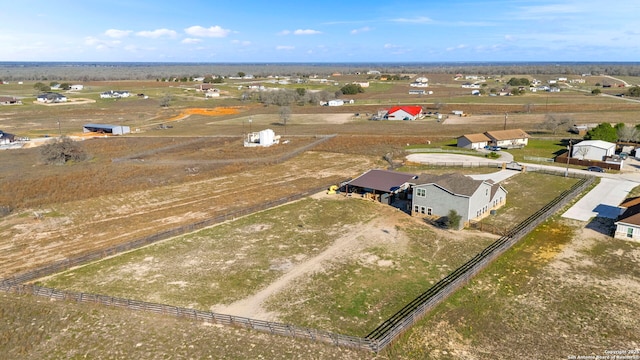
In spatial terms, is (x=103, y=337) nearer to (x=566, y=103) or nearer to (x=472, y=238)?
(x=472, y=238)

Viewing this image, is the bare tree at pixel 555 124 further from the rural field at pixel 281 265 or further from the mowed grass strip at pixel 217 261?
the mowed grass strip at pixel 217 261

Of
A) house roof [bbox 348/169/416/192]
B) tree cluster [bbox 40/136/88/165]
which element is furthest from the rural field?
tree cluster [bbox 40/136/88/165]

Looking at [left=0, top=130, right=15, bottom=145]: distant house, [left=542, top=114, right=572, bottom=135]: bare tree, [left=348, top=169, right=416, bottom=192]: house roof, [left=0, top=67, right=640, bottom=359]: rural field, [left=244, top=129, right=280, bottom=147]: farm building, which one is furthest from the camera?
[left=542, top=114, right=572, bottom=135]: bare tree

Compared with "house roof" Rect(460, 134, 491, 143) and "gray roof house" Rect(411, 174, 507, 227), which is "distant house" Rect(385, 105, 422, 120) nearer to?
"house roof" Rect(460, 134, 491, 143)

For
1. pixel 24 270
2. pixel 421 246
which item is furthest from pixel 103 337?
pixel 421 246

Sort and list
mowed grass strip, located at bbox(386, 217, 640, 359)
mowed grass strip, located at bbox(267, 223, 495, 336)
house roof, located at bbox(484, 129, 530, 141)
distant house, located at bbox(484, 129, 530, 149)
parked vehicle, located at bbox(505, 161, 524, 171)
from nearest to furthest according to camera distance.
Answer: mowed grass strip, located at bbox(386, 217, 640, 359) → mowed grass strip, located at bbox(267, 223, 495, 336) → parked vehicle, located at bbox(505, 161, 524, 171) → distant house, located at bbox(484, 129, 530, 149) → house roof, located at bbox(484, 129, 530, 141)

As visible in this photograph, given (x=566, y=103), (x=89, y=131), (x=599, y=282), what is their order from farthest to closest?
(x=566, y=103), (x=89, y=131), (x=599, y=282)

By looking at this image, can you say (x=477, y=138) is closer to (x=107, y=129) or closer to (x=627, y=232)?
(x=627, y=232)
